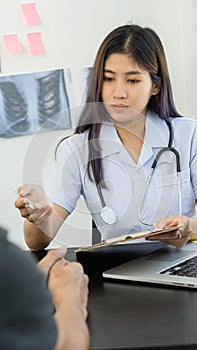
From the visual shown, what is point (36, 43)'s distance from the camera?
2.55 m

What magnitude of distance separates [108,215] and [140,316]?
0.62 meters

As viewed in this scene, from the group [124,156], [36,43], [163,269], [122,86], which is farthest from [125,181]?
[36,43]

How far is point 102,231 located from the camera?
157 cm

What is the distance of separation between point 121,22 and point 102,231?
1355mm

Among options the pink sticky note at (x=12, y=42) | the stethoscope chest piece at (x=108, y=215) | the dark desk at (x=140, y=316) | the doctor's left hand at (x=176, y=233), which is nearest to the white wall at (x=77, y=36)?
the pink sticky note at (x=12, y=42)

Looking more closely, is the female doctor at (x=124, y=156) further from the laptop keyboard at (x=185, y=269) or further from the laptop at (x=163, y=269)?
the laptop keyboard at (x=185, y=269)

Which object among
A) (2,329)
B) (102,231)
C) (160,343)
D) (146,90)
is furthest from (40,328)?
(146,90)

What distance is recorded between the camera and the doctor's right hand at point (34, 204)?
1379 mm

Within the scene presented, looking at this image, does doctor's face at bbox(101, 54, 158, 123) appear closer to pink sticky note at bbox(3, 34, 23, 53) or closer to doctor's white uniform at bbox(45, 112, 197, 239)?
doctor's white uniform at bbox(45, 112, 197, 239)

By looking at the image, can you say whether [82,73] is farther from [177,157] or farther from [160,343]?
[160,343]

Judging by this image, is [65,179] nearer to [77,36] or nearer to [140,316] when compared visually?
[140,316]

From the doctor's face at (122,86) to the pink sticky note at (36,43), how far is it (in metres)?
1.02

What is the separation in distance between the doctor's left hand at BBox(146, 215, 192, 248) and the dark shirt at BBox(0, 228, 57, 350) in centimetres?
77

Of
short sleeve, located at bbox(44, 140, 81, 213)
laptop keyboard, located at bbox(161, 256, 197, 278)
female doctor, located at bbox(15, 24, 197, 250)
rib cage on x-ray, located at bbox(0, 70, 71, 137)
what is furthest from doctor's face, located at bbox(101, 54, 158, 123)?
rib cage on x-ray, located at bbox(0, 70, 71, 137)
